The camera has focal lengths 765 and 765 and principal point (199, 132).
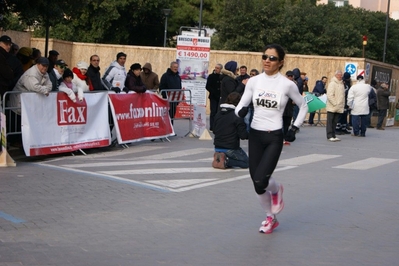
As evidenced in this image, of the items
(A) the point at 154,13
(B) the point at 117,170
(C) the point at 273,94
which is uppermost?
(A) the point at 154,13

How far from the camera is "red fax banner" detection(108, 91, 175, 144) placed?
1577cm

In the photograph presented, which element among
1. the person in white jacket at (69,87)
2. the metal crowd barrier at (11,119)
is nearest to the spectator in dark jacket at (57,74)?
the person in white jacket at (69,87)

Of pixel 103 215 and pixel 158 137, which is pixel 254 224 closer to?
pixel 103 215

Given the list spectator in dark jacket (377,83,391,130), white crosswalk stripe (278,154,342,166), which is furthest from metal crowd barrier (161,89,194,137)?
spectator in dark jacket (377,83,391,130)

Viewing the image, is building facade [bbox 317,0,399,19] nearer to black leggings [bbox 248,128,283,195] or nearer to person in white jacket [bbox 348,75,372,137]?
person in white jacket [bbox 348,75,372,137]

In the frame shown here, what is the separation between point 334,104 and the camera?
20594 millimetres

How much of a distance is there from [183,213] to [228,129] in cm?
409

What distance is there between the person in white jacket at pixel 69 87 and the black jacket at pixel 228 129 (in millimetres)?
2837

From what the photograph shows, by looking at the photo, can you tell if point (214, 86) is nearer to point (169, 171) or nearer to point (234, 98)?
point (234, 98)

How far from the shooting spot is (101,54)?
3278 centimetres

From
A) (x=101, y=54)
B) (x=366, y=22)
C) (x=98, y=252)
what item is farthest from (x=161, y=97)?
(x=366, y=22)

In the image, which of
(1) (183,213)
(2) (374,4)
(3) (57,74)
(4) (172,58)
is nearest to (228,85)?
(3) (57,74)

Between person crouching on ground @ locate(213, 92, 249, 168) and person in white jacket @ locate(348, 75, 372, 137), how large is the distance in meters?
10.1

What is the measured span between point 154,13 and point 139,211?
41294mm
